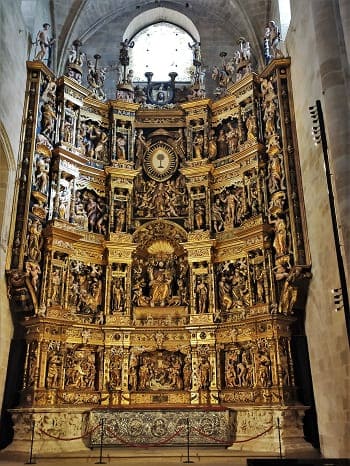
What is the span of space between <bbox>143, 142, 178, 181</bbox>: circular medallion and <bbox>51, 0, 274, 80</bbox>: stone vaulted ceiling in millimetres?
4217

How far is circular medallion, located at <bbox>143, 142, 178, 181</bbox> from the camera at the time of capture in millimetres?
17359

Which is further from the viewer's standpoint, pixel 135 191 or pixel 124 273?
pixel 135 191

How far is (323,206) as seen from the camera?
1214cm

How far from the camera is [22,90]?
15.1 metres

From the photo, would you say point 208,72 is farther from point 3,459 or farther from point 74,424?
point 3,459

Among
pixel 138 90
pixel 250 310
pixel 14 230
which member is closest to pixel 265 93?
pixel 138 90

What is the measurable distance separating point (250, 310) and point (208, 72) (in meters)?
9.47

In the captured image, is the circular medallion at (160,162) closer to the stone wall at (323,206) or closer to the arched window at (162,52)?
the arched window at (162,52)

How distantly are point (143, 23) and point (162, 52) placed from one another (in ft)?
5.12

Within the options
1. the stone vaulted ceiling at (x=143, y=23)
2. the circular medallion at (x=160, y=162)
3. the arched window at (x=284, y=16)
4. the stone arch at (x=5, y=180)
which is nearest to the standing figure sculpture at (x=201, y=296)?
the circular medallion at (x=160, y=162)

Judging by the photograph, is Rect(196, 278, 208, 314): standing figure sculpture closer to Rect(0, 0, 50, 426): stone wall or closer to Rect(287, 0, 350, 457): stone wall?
Rect(287, 0, 350, 457): stone wall

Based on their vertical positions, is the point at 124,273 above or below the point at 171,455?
above

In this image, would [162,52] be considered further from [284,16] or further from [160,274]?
[160,274]

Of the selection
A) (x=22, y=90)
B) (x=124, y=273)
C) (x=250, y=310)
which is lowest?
(x=250, y=310)
